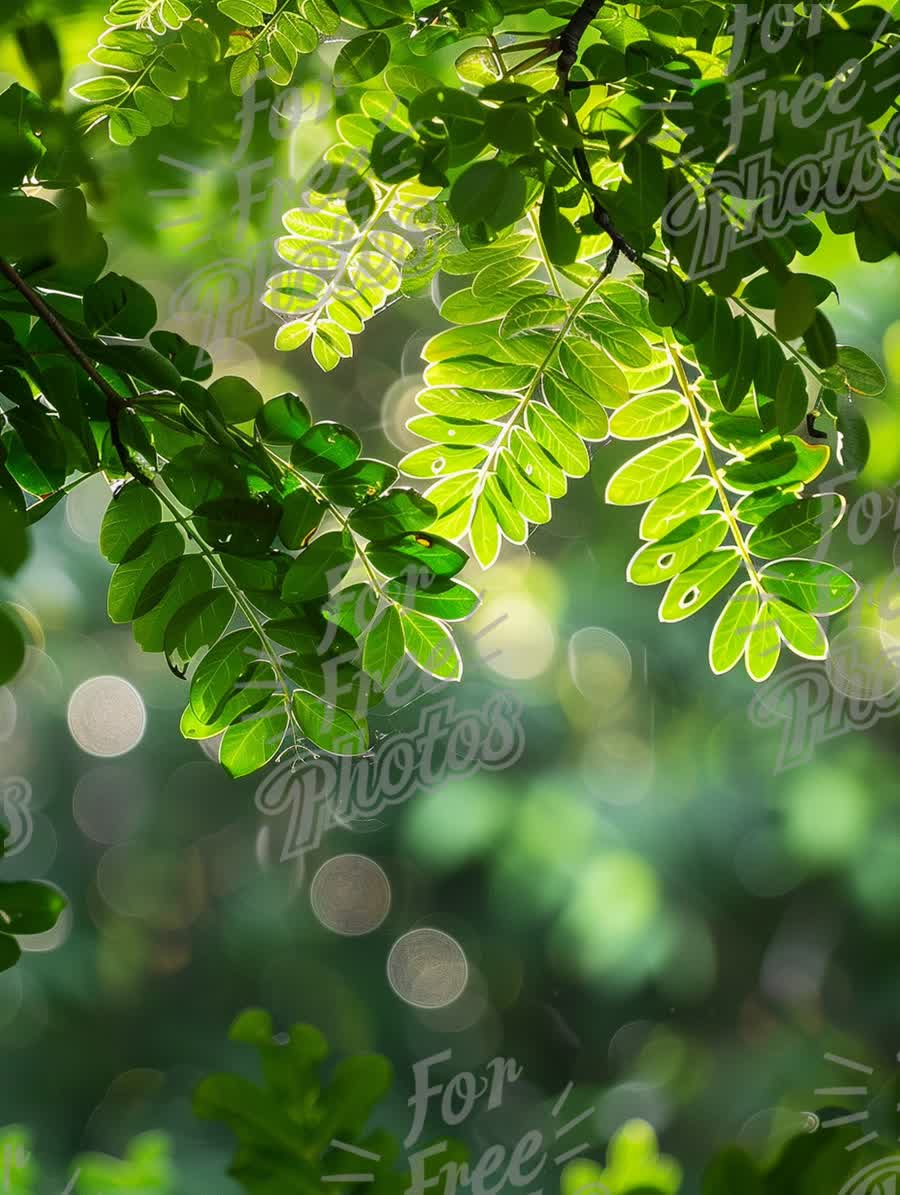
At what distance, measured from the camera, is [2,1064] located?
125cm

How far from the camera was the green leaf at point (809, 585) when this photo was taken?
39 cm

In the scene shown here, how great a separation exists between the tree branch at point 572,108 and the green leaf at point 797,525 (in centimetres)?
13

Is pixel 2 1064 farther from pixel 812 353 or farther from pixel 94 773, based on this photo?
pixel 812 353

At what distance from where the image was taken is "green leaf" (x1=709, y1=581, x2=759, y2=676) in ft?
1.30

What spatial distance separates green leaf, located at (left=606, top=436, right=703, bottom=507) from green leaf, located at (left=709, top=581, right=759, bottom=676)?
2.0 inches

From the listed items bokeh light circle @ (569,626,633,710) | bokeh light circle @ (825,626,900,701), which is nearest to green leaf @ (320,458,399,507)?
bokeh light circle @ (825,626,900,701)

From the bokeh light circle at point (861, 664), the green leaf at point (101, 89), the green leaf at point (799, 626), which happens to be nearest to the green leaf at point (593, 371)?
the green leaf at point (799, 626)

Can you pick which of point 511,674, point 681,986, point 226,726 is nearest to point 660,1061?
point 681,986

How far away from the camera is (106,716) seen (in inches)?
51.1

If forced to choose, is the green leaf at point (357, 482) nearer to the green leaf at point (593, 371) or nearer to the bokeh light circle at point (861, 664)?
the green leaf at point (593, 371)

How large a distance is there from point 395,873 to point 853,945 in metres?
0.53

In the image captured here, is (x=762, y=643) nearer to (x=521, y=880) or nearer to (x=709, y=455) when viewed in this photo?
(x=709, y=455)

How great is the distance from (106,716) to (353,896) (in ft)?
1.30

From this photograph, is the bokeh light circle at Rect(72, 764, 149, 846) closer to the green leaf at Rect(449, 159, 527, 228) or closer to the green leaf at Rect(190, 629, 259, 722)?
the green leaf at Rect(190, 629, 259, 722)
